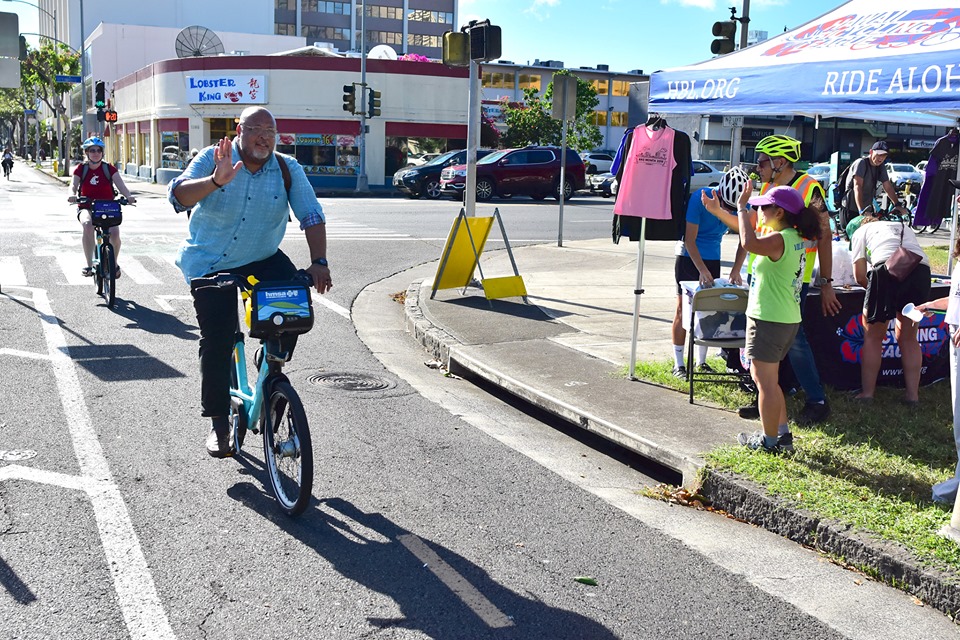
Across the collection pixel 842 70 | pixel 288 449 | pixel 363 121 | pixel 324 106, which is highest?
pixel 324 106

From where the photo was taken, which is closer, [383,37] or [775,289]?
[775,289]

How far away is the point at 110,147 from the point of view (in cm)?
6309

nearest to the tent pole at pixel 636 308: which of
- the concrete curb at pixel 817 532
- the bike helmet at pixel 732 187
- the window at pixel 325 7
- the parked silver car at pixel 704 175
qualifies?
the bike helmet at pixel 732 187

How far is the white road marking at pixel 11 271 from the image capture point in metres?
12.0

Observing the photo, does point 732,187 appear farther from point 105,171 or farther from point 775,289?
point 105,171

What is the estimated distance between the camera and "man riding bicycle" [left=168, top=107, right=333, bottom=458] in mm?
4770

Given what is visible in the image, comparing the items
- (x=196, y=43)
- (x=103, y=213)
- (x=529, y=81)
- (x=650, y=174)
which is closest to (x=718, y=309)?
(x=650, y=174)

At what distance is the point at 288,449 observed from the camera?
4750 millimetres

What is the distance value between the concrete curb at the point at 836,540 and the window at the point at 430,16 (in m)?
106

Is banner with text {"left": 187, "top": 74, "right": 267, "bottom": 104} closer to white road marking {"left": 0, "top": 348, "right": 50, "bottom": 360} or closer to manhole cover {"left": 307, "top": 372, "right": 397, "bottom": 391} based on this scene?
white road marking {"left": 0, "top": 348, "right": 50, "bottom": 360}

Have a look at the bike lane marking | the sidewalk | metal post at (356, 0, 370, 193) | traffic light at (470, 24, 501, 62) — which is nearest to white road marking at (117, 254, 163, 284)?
the sidewalk

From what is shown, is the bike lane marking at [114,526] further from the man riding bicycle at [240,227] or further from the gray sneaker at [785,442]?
the gray sneaker at [785,442]

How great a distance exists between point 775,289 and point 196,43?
52.6 m

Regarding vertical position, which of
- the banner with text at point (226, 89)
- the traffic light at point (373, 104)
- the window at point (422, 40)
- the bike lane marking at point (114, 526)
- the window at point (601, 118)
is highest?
the window at point (422, 40)
